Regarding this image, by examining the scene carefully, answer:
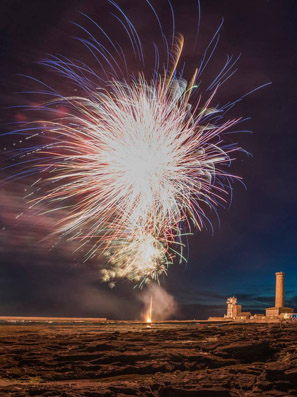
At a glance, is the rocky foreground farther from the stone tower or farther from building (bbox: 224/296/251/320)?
the stone tower

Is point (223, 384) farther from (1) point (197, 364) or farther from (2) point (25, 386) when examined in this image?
(2) point (25, 386)

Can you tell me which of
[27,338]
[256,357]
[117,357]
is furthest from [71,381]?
[27,338]

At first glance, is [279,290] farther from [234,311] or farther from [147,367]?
[147,367]

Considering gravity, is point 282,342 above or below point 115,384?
above

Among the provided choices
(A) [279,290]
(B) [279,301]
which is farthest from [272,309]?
(A) [279,290]

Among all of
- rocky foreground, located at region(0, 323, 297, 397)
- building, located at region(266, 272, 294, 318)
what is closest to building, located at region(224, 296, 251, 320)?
building, located at region(266, 272, 294, 318)
